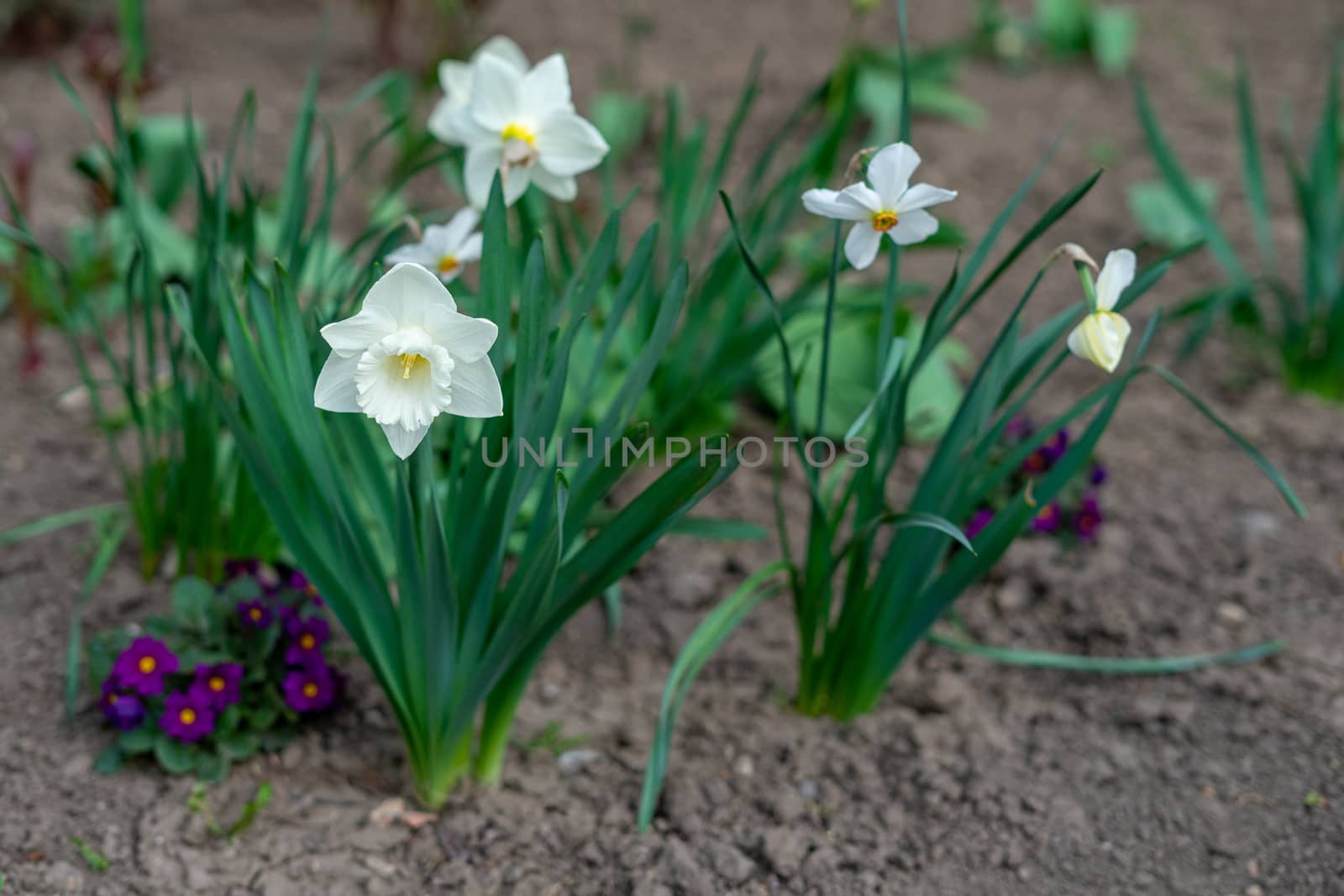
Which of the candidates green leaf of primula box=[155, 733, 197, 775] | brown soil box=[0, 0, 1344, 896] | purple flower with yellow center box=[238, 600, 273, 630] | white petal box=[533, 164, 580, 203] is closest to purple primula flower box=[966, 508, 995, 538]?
brown soil box=[0, 0, 1344, 896]

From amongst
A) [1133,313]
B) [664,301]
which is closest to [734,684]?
[664,301]

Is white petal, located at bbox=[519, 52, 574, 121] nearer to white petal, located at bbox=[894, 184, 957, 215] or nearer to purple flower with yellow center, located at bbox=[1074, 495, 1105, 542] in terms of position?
white petal, located at bbox=[894, 184, 957, 215]

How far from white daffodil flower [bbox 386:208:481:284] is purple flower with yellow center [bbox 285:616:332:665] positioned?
21.0 inches

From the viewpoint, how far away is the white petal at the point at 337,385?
1184mm

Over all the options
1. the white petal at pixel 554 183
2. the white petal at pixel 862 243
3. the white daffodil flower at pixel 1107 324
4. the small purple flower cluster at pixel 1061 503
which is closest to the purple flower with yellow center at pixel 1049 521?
the small purple flower cluster at pixel 1061 503

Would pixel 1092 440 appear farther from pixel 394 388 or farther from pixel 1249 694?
pixel 394 388

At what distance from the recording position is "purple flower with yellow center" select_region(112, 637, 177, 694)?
1560mm

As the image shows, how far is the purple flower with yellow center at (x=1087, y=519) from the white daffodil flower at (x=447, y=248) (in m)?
1.19

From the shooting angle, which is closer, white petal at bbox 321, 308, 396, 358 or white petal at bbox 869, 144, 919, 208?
white petal at bbox 321, 308, 396, 358

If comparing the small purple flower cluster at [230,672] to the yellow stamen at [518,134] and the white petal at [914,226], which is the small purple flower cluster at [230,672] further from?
the white petal at [914,226]

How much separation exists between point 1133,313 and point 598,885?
2057 mm

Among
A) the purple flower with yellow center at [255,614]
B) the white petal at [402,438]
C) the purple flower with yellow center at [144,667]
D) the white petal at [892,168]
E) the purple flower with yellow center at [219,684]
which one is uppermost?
the white petal at [892,168]

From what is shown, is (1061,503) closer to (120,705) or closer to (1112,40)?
(120,705)

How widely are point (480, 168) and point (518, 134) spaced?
8 cm
